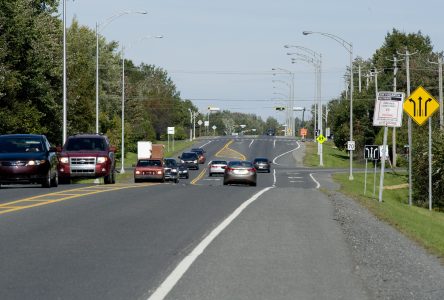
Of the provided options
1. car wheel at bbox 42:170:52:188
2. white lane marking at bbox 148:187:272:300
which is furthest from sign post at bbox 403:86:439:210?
white lane marking at bbox 148:187:272:300

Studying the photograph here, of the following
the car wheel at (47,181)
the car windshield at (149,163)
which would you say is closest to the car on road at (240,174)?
the car windshield at (149,163)

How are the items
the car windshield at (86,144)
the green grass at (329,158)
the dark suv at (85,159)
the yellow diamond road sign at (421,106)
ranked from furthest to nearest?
the green grass at (329,158), the yellow diamond road sign at (421,106), the car windshield at (86,144), the dark suv at (85,159)

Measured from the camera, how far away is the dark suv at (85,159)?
109 feet

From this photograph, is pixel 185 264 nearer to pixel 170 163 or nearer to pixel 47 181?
pixel 47 181

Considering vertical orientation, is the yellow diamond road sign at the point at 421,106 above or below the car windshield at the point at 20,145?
above

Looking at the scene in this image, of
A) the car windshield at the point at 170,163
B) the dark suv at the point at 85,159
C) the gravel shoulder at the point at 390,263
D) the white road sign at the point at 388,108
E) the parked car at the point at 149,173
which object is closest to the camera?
the gravel shoulder at the point at 390,263

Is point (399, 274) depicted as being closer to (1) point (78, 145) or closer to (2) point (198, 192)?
(2) point (198, 192)

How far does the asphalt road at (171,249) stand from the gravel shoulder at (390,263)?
0.23m

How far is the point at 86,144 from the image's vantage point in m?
34.2

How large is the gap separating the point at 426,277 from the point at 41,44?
51754mm

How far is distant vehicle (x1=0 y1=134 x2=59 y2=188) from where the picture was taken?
28750 millimetres

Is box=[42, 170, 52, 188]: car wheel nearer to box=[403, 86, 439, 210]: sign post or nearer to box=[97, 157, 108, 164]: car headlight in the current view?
box=[97, 157, 108, 164]: car headlight

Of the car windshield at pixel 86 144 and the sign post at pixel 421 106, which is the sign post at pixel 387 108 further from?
the car windshield at pixel 86 144

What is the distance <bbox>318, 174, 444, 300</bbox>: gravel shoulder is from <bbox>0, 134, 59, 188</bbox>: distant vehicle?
12021mm
